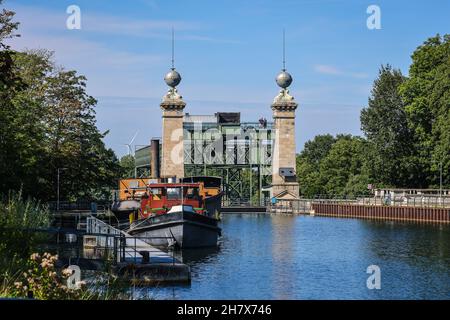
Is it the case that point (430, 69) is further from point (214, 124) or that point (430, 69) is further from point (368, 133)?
point (214, 124)

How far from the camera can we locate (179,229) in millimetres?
46062

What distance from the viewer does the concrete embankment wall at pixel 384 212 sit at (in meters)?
77.5

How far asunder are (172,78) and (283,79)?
57.4 feet

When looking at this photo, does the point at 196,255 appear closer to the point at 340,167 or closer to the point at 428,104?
the point at 428,104

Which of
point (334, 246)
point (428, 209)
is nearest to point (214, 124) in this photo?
point (428, 209)

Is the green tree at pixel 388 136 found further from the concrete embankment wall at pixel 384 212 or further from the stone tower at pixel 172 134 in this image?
the stone tower at pixel 172 134

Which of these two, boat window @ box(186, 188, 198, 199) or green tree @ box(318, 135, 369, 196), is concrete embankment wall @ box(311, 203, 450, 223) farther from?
boat window @ box(186, 188, 198, 199)

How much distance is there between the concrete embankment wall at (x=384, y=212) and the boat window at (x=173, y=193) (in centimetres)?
3238

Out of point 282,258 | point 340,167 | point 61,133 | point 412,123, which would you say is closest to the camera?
point 282,258

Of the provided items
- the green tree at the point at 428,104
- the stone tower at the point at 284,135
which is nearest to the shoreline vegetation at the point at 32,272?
the green tree at the point at 428,104

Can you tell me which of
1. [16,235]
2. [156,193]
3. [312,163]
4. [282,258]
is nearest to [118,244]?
[16,235]

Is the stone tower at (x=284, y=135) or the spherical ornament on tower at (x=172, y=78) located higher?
the spherical ornament on tower at (x=172, y=78)

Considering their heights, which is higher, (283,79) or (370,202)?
(283,79)

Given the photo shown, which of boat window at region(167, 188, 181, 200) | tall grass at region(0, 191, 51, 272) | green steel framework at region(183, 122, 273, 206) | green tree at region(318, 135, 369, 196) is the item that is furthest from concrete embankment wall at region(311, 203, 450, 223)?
tall grass at region(0, 191, 51, 272)
